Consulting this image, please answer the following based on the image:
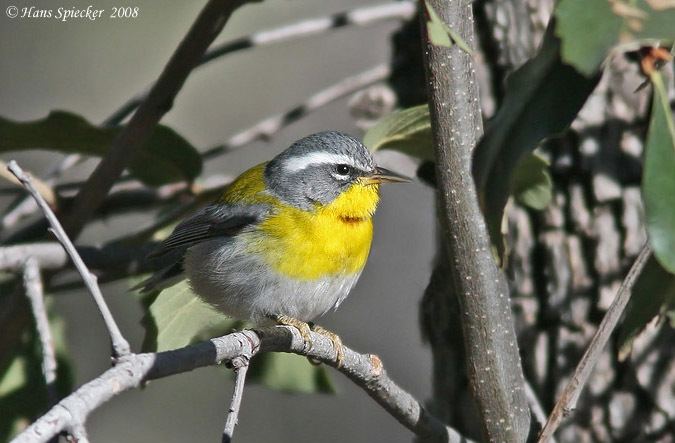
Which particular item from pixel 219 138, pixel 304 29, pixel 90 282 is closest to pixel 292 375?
pixel 304 29

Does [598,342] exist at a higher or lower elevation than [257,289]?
higher

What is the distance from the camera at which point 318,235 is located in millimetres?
3471

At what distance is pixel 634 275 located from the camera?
81.1 inches

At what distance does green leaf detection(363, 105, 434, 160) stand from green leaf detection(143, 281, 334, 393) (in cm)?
85

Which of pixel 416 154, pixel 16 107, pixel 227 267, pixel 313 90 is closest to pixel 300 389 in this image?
pixel 227 267

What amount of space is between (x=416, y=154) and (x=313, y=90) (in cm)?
384

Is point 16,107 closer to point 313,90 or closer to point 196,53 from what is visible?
point 313,90

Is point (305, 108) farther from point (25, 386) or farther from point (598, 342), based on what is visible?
point (598, 342)

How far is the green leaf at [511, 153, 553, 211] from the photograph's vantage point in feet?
9.55

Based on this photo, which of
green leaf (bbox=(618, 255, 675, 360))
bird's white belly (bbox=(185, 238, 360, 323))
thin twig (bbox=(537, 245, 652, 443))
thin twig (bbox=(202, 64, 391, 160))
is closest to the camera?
thin twig (bbox=(537, 245, 652, 443))

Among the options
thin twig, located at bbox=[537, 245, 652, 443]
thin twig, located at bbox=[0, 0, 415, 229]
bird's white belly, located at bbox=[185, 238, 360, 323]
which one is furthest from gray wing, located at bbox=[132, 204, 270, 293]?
thin twig, located at bbox=[537, 245, 652, 443]

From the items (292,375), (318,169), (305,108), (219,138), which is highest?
(305,108)

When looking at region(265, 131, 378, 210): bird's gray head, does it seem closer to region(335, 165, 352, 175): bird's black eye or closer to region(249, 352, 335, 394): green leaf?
region(335, 165, 352, 175): bird's black eye

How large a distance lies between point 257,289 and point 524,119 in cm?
177
